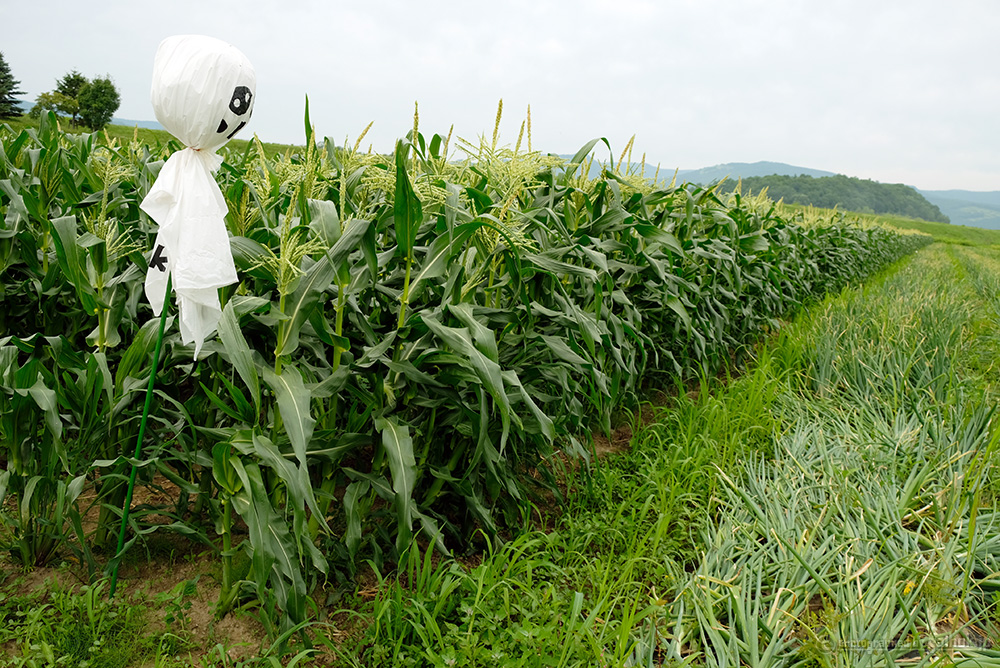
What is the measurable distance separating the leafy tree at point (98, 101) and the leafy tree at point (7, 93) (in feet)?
11.0

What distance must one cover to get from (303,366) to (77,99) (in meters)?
47.4

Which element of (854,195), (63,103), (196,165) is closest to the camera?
(196,165)

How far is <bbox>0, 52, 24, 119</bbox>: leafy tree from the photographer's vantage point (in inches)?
1346

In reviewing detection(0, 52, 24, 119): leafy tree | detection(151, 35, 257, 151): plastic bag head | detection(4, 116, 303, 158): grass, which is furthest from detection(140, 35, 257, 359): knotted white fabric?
detection(0, 52, 24, 119): leafy tree

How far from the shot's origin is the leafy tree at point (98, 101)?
37.9m

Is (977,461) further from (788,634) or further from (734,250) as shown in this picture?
(734,250)

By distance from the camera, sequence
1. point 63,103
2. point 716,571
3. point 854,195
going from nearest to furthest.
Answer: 1. point 716,571
2. point 63,103
3. point 854,195

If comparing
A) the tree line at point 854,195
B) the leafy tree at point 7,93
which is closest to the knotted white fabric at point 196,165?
the leafy tree at point 7,93

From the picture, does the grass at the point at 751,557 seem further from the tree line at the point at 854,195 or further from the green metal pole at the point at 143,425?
the tree line at the point at 854,195

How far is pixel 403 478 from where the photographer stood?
185 centimetres

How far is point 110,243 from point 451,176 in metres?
1.38

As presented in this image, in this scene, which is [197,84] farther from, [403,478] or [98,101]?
[98,101]

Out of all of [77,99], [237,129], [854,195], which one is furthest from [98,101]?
[854,195]

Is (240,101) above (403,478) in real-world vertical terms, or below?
above
